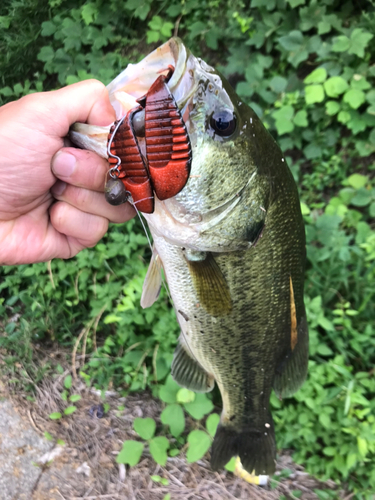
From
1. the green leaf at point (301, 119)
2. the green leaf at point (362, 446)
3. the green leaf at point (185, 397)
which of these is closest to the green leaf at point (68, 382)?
the green leaf at point (185, 397)

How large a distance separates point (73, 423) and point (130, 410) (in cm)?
41

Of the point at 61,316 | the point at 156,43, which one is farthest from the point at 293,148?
the point at 61,316

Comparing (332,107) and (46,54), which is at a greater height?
(46,54)

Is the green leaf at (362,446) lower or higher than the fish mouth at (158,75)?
lower

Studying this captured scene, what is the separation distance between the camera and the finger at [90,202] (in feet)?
4.28

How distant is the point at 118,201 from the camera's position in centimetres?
100

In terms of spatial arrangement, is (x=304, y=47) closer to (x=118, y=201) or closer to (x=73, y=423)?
(x=118, y=201)

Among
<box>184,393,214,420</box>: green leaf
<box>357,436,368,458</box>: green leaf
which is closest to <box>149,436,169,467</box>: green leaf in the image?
<box>184,393,214,420</box>: green leaf

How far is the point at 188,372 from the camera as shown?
5.50ft

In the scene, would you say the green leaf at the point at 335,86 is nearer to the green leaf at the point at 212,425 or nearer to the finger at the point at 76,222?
the finger at the point at 76,222

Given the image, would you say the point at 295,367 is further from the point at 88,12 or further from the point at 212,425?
the point at 88,12

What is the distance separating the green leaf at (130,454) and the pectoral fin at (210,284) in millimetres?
1292

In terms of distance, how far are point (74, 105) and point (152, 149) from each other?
1.62ft

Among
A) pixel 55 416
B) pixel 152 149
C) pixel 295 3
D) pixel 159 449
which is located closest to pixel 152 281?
pixel 152 149
